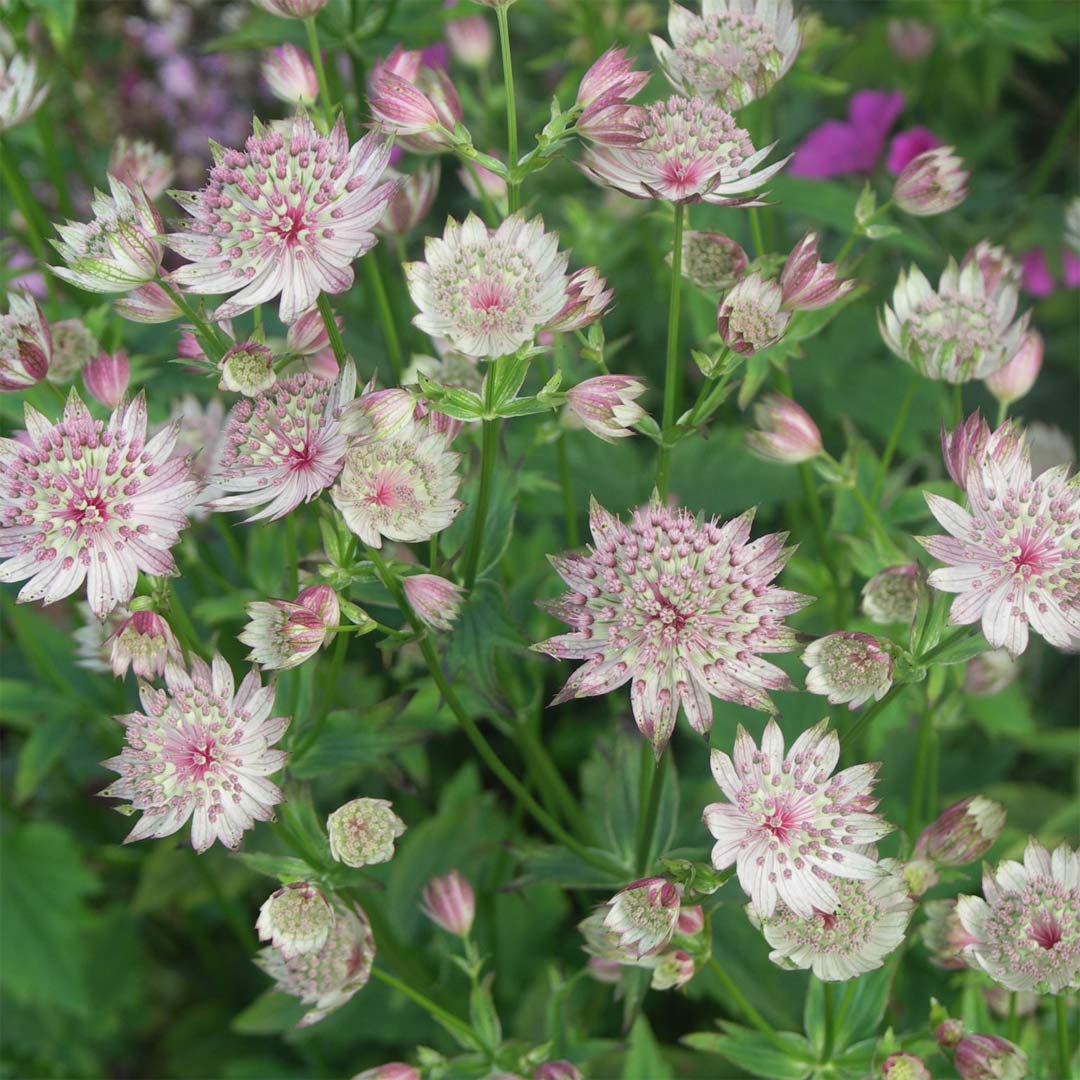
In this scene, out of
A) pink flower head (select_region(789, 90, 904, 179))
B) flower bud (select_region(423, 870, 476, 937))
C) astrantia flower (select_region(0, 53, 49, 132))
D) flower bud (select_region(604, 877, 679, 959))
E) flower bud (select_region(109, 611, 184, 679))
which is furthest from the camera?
pink flower head (select_region(789, 90, 904, 179))

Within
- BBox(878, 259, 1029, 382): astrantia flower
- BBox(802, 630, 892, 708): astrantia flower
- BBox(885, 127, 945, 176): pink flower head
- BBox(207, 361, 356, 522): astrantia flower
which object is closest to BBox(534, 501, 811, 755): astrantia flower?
BBox(802, 630, 892, 708): astrantia flower

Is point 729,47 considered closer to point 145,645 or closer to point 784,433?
point 784,433

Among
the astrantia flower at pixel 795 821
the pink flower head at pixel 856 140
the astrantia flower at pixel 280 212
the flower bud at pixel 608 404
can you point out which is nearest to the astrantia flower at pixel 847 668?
the astrantia flower at pixel 795 821

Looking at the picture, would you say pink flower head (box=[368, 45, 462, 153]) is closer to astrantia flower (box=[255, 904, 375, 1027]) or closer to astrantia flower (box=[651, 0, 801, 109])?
astrantia flower (box=[651, 0, 801, 109])

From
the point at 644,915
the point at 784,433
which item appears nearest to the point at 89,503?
the point at 644,915

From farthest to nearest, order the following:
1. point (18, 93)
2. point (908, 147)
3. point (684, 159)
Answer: point (908, 147) → point (18, 93) → point (684, 159)

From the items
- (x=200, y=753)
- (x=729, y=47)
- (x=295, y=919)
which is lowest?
(x=295, y=919)
